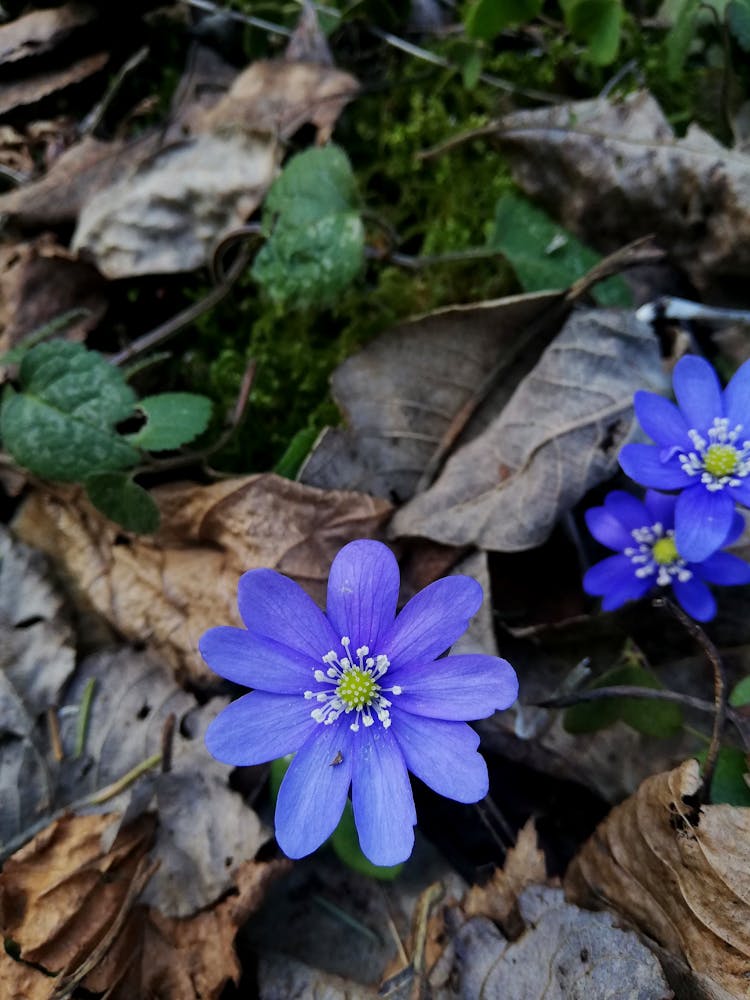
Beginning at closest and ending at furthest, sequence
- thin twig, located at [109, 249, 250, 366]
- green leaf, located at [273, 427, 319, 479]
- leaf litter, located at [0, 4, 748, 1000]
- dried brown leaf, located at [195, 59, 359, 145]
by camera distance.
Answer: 1. leaf litter, located at [0, 4, 748, 1000]
2. green leaf, located at [273, 427, 319, 479]
3. thin twig, located at [109, 249, 250, 366]
4. dried brown leaf, located at [195, 59, 359, 145]

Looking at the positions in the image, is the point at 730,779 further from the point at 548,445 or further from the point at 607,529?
the point at 548,445

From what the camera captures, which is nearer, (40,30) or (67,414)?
(67,414)

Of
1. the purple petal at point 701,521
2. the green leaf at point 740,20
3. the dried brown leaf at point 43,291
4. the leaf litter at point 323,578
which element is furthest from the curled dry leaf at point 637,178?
the dried brown leaf at point 43,291

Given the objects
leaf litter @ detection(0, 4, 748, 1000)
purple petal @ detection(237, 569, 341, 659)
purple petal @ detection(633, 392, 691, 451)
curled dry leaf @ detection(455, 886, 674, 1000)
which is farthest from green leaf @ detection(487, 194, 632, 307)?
curled dry leaf @ detection(455, 886, 674, 1000)

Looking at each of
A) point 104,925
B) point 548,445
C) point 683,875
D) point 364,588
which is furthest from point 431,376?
point 104,925

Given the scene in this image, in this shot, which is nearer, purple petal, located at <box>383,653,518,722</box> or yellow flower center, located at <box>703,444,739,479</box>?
purple petal, located at <box>383,653,518,722</box>

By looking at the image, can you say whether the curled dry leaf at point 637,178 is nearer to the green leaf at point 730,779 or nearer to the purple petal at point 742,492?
the purple petal at point 742,492

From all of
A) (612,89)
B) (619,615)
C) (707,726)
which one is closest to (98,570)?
(619,615)

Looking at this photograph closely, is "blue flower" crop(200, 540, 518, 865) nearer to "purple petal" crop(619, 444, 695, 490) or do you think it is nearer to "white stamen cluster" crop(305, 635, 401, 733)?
"white stamen cluster" crop(305, 635, 401, 733)
